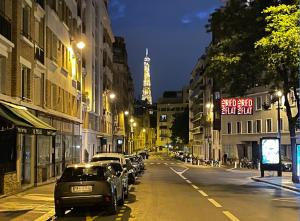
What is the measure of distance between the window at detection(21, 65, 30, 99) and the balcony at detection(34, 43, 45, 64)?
1963 millimetres

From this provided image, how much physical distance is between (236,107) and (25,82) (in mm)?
36750

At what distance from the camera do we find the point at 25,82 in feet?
88.6

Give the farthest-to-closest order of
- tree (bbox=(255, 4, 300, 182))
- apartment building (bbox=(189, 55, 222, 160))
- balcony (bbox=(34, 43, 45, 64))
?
apartment building (bbox=(189, 55, 222, 160)) < balcony (bbox=(34, 43, 45, 64)) < tree (bbox=(255, 4, 300, 182))

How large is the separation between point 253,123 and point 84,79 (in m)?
31.7

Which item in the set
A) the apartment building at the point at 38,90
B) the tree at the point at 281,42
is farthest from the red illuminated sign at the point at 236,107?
the tree at the point at 281,42

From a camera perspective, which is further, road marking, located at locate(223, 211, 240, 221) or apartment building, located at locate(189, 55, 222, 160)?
apartment building, located at locate(189, 55, 222, 160)

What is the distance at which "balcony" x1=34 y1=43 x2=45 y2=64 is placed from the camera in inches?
1138

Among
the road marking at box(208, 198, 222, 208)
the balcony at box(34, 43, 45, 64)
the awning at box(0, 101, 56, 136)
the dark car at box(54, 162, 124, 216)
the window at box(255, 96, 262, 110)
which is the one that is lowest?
the road marking at box(208, 198, 222, 208)

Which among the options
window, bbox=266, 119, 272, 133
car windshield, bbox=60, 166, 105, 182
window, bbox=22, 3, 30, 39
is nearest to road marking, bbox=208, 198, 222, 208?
A: car windshield, bbox=60, 166, 105, 182

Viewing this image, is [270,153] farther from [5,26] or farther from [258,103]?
[258,103]

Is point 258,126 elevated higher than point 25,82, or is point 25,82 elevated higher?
point 25,82

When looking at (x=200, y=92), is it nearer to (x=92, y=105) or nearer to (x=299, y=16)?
(x=92, y=105)

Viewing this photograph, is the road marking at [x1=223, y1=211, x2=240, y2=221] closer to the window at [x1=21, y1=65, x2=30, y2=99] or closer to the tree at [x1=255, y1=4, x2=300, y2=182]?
the window at [x1=21, y1=65, x2=30, y2=99]

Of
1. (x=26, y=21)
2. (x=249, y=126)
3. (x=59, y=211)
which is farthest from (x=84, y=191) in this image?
(x=249, y=126)
